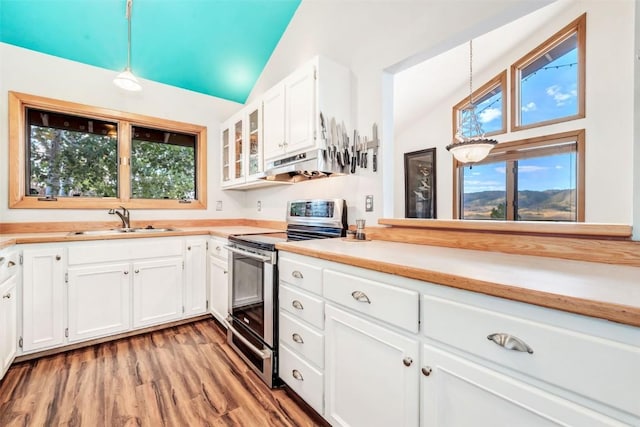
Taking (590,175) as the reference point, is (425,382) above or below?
below

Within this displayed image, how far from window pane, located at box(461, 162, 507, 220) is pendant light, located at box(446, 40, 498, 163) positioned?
57 cm

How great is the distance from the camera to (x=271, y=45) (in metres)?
2.93

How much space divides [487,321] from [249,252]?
1.47 meters

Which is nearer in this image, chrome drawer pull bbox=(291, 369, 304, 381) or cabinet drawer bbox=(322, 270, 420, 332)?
cabinet drawer bbox=(322, 270, 420, 332)

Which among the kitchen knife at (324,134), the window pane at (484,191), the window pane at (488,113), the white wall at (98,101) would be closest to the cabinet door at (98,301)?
the white wall at (98,101)

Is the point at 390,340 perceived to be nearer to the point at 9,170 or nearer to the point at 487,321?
the point at 487,321

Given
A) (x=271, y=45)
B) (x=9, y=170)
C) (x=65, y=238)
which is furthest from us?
(x=271, y=45)

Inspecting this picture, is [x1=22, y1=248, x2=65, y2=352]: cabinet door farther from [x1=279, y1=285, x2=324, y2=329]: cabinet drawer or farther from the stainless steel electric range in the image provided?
[x1=279, y1=285, x2=324, y2=329]: cabinet drawer

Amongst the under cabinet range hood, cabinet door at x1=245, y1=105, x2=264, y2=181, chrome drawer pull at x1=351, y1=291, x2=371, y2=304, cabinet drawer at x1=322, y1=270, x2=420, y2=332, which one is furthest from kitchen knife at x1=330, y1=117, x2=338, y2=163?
chrome drawer pull at x1=351, y1=291, x2=371, y2=304

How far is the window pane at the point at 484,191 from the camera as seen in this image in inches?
163

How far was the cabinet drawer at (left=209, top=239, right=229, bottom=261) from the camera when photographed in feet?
8.02

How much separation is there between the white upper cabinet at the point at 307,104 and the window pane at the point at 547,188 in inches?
122

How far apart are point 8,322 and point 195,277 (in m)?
1.19

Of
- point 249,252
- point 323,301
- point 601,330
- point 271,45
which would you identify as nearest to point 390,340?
point 323,301
